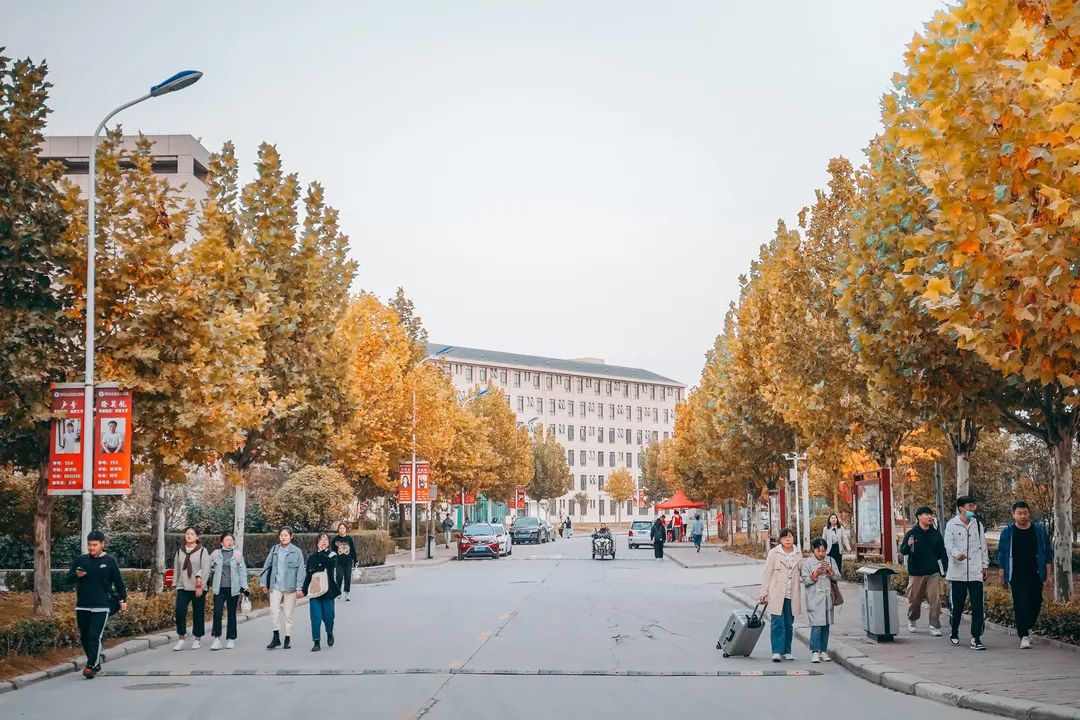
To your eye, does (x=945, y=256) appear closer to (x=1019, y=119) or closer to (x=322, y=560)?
(x=1019, y=119)

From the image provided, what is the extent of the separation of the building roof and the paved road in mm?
122262

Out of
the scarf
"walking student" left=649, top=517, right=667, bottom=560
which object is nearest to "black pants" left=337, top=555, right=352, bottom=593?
the scarf

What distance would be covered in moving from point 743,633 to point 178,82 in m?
11.2

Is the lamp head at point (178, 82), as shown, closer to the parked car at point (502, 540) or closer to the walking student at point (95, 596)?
the walking student at point (95, 596)

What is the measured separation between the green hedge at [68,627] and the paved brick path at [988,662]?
10641 mm

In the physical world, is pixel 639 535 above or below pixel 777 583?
below

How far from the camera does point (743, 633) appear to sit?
15.9 m

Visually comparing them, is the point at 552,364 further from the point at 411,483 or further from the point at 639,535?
the point at 411,483

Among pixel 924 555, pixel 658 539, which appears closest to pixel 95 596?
pixel 924 555

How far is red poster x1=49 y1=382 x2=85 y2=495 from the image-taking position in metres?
18.3

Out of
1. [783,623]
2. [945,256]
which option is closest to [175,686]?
[783,623]

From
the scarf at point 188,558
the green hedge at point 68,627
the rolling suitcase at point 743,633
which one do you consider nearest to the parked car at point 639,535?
the green hedge at point 68,627

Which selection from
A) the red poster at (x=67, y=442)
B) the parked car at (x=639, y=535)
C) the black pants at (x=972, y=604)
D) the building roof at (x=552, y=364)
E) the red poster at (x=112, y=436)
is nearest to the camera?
the black pants at (x=972, y=604)

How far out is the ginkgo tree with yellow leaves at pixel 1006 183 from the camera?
11445 millimetres
